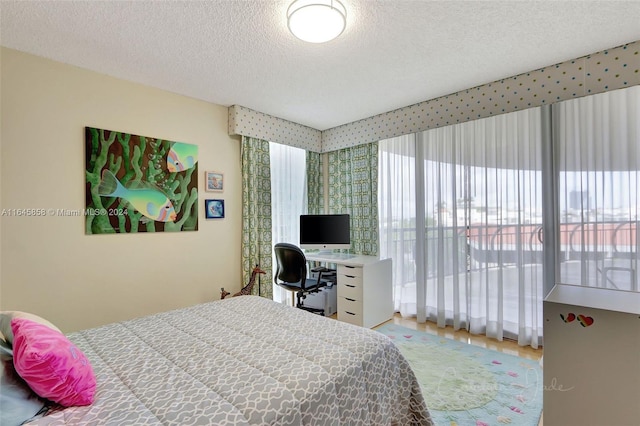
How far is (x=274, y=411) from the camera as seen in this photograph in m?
1.05

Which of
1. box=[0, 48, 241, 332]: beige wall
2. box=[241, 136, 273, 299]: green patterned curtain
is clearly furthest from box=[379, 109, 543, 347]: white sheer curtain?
box=[0, 48, 241, 332]: beige wall

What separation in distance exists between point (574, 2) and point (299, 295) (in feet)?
11.1

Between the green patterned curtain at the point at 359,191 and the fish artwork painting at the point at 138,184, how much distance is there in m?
2.05

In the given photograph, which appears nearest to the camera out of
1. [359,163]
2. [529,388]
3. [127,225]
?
[529,388]

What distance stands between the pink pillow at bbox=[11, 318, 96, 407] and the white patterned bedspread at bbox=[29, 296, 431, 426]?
5 cm

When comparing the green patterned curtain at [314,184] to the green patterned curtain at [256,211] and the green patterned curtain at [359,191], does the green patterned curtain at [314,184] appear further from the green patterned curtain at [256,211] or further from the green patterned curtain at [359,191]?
the green patterned curtain at [256,211]

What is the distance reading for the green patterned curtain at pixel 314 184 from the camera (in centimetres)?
439

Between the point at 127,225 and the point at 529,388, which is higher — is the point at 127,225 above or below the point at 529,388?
above

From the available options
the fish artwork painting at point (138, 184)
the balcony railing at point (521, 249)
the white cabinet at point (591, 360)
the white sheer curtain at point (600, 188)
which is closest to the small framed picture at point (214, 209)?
the fish artwork painting at point (138, 184)

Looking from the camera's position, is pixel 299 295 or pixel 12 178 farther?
pixel 299 295

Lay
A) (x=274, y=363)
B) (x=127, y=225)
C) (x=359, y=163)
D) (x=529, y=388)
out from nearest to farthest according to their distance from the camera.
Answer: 1. (x=274, y=363)
2. (x=529, y=388)
3. (x=127, y=225)
4. (x=359, y=163)

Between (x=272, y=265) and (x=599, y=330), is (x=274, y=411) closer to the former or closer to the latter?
(x=599, y=330)

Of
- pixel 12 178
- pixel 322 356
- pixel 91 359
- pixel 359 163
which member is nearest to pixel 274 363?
pixel 322 356

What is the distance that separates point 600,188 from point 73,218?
14.2ft
